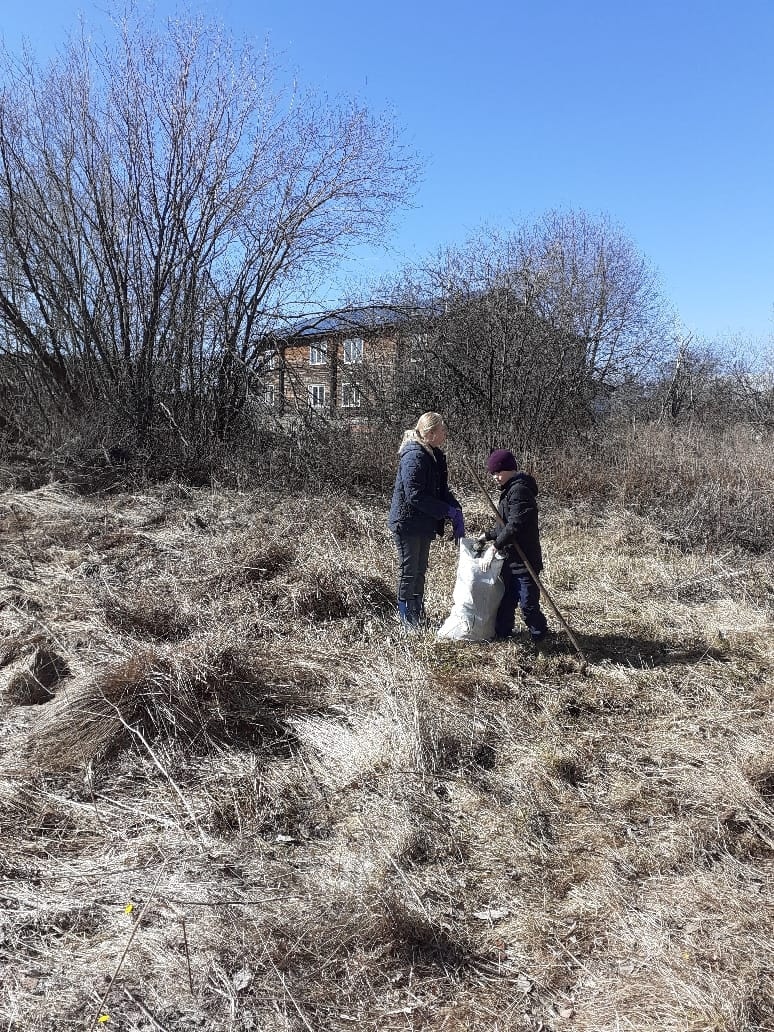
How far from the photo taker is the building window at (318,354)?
11414mm

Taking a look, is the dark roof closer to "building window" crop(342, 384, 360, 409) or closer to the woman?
"building window" crop(342, 384, 360, 409)

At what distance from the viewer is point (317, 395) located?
1133 centimetres

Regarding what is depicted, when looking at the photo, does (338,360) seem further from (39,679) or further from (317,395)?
(39,679)

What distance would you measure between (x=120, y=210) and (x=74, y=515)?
5716mm

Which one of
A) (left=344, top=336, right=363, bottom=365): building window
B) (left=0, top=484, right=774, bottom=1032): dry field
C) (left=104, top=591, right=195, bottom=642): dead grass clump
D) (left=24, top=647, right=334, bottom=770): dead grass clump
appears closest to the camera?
(left=0, top=484, right=774, bottom=1032): dry field

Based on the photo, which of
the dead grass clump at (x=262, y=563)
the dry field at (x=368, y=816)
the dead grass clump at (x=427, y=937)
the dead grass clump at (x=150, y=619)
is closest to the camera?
the dry field at (x=368, y=816)

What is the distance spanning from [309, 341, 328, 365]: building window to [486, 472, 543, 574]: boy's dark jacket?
7.21m

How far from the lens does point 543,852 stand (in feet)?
9.59

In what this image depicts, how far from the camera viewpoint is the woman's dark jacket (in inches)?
188

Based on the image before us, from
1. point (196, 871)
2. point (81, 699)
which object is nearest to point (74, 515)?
point (81, 699)

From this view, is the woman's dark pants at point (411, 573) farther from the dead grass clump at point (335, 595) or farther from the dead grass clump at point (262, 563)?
the dead grass clump at point (262, 563)

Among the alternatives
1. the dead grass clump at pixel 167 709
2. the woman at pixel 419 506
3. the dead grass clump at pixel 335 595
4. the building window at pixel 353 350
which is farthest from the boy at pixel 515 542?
the building window at pixel 353 350

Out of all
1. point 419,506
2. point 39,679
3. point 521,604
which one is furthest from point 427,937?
point 39,679

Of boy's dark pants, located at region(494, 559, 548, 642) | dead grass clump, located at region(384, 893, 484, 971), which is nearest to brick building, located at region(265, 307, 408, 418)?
boy's dark pants, located at region(494, 559, 548, 642)
